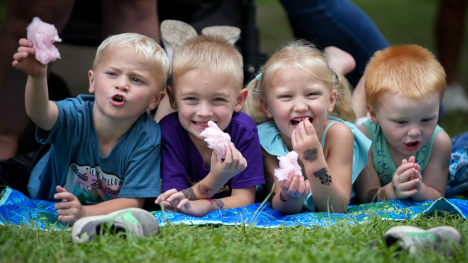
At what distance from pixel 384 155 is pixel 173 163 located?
46.1 inches

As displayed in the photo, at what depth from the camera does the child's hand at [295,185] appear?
203cm

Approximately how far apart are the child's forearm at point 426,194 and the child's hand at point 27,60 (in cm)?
191

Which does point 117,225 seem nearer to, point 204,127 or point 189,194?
point 189,194

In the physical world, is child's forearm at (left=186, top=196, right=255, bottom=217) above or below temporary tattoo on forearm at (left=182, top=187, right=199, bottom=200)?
below

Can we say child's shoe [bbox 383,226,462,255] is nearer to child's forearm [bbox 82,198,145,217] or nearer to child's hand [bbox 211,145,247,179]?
child's hand [bbox 211,145,247,179]

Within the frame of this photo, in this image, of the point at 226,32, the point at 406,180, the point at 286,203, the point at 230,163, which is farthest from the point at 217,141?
the point at 226,32

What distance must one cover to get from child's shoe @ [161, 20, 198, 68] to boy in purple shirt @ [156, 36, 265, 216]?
0.56 metres

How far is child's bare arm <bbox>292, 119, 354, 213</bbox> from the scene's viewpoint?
212 centimetres

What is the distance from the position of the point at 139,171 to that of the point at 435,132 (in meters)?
1.62

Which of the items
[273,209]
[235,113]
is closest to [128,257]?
[273,209]

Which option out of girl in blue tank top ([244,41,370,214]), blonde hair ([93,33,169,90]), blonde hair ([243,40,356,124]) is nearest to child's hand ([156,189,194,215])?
girl in blue tank top ([244,41,370,214])

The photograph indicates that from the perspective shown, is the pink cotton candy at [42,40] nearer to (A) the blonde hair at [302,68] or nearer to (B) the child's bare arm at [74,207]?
(B) the child's bare arm at [74,207]

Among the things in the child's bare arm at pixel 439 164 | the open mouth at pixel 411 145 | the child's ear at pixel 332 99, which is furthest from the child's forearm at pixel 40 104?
the child's bare arm at pixel 439 164

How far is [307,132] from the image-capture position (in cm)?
212
